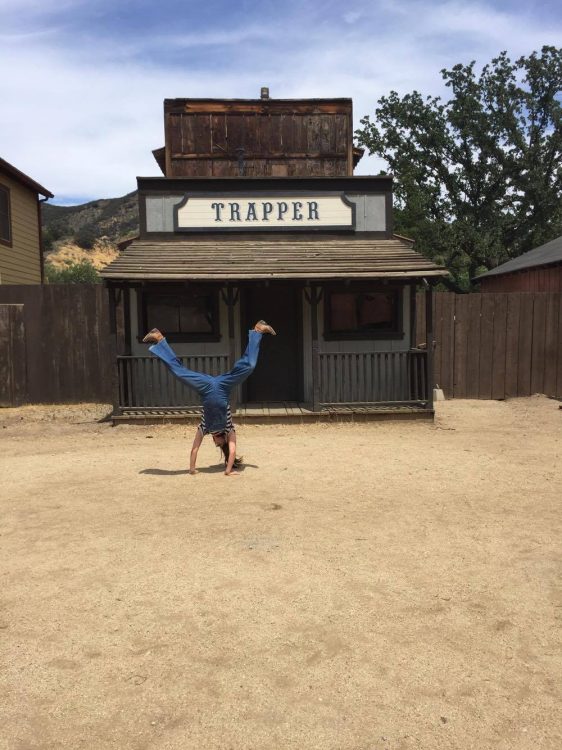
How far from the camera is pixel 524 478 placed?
672cm

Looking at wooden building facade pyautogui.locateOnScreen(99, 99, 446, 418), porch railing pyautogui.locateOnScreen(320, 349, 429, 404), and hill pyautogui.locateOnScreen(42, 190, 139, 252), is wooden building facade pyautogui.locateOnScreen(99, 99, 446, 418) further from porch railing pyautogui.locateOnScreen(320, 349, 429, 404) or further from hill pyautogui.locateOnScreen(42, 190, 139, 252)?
hill pyautogui.locateOnScreen(42, 190, 139, 252)

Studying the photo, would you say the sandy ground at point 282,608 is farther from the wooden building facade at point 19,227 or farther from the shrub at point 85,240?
the shrub at point 85,240

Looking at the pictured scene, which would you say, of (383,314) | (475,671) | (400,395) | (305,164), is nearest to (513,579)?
(475,671)

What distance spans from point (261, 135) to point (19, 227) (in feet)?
25.7

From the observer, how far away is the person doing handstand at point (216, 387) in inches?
267

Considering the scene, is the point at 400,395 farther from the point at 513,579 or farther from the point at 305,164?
the point at 305,164

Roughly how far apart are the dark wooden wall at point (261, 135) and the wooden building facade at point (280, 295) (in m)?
5.68

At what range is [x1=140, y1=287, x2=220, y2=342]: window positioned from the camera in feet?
37.2

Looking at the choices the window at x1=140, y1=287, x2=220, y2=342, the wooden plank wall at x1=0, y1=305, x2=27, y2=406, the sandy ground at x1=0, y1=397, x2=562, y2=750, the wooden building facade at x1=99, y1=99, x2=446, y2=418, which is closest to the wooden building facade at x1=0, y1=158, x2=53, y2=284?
the wooden plank wall at x1=0, y1=305, x2=27, y2=406

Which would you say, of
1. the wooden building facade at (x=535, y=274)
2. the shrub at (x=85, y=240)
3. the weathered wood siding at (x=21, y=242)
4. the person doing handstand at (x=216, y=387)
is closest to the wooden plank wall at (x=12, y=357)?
the weathered wood siding at (x=21, y=242)

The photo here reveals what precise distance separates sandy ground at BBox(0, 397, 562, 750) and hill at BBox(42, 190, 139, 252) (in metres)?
62.4

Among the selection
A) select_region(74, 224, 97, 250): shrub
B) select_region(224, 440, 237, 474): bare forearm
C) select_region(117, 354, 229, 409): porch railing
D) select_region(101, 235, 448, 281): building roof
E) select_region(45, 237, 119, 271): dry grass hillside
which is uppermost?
select_region(74, 224, 97, 250): shrub

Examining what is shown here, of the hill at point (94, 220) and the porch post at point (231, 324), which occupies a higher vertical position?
the hill at point (94, 220)

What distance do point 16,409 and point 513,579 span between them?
10.8m
